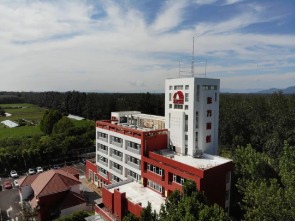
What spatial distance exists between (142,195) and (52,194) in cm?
762

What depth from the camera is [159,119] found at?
23.1 meters

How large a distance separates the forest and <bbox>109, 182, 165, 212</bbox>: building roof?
586 centimetres

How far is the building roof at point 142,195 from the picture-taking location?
16344 mm

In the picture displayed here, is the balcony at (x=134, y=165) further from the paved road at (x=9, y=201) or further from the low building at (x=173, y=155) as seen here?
the paved road at (x=9, y=201)

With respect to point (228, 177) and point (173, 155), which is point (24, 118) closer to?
point (173, 155)

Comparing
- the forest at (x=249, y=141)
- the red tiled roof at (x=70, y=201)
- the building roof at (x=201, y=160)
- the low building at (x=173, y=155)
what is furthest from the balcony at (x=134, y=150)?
the forest at (x=249, y=141)

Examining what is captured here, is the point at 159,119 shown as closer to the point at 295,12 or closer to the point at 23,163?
the point at 295,12

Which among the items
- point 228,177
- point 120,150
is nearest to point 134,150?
point 120,150

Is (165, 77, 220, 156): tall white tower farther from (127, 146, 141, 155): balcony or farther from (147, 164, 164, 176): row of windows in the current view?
(127, 146, 141, 155): balcony

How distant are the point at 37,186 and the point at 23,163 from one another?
13166 mm

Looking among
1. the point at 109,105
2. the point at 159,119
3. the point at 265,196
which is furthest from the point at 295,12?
the point at 109,105

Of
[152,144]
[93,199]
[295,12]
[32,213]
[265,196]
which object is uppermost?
[295,12]

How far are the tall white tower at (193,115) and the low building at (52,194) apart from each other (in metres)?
10.0

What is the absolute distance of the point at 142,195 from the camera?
17531mm
